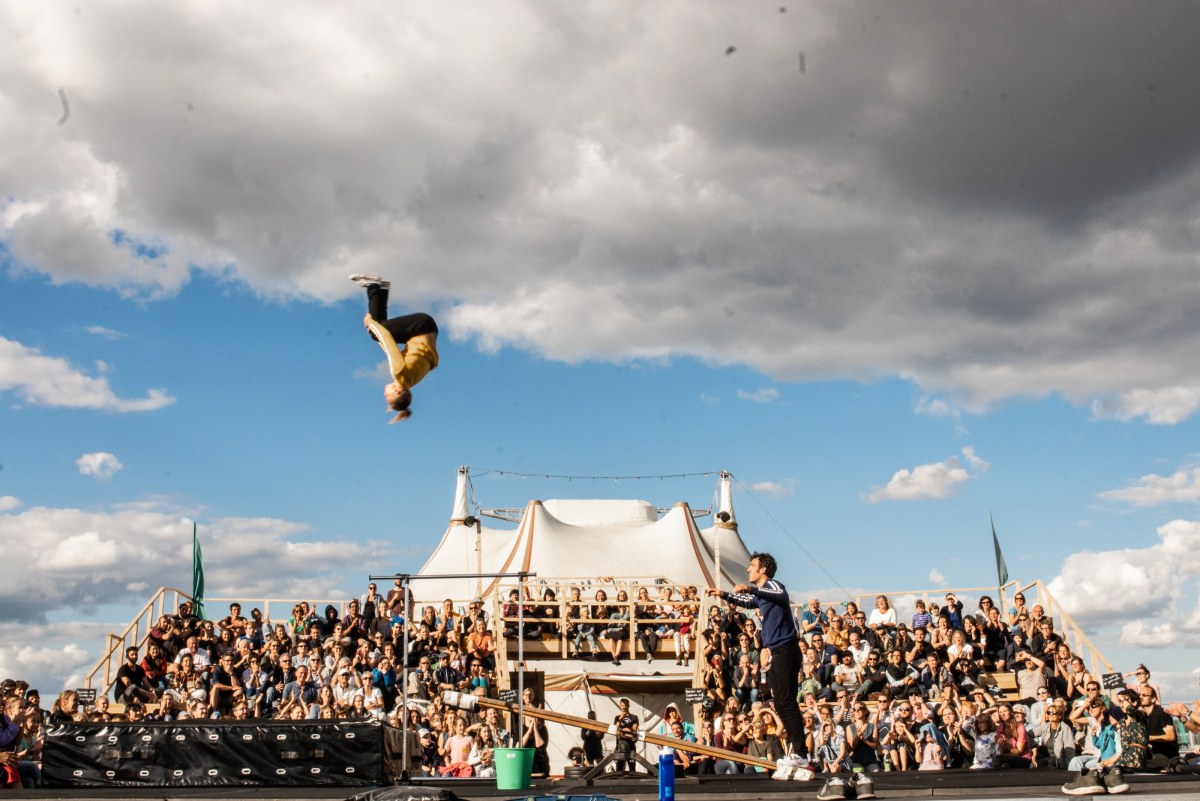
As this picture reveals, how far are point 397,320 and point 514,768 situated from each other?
3819 mm

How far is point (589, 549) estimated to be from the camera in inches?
979

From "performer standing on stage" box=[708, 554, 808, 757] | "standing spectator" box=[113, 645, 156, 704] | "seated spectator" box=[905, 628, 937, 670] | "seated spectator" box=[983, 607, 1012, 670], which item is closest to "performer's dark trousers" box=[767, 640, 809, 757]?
"performer standing on stage" box=[708, 554, 808, 757]

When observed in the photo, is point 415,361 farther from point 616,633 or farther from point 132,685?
point 132,685

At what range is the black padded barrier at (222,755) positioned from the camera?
32.4 ft

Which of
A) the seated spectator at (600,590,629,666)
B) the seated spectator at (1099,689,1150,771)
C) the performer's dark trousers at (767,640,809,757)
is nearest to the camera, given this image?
the performer's dark trousers at (767,640,809,757)

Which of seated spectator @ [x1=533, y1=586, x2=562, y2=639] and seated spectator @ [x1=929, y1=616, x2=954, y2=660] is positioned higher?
seated spectator @ [x1=533, y1=586, x2=562, y2=639]

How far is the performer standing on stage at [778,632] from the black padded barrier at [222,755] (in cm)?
382

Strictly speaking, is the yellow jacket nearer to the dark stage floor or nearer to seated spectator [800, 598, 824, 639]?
the dark stage floor

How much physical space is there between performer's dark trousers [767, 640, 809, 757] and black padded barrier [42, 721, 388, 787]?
12.5 ft

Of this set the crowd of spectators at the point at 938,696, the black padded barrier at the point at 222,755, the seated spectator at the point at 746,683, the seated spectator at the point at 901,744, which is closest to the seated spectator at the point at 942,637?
the crowd of spectators at the point at 938,696

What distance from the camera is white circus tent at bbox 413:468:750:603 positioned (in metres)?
24.2

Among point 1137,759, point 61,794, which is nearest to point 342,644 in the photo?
point 61,794

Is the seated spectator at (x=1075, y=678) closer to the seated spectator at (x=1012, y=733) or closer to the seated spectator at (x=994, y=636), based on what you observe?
the seated spectator at (x=994, y=636)

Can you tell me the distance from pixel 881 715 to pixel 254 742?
279 inches
